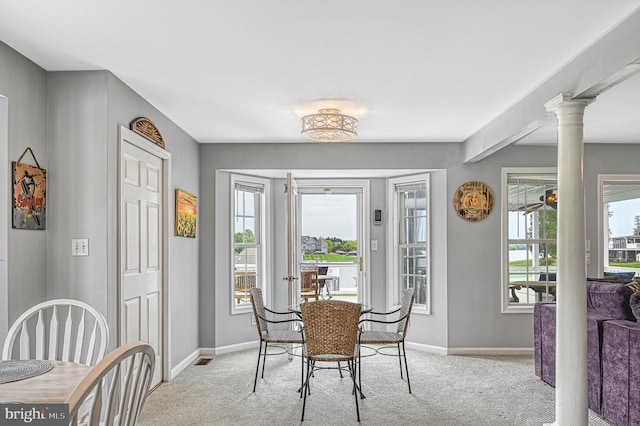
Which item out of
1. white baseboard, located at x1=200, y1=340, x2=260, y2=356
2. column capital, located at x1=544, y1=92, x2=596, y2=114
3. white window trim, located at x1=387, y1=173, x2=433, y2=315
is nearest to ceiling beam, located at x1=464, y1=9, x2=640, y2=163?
column capital, located at x1=544, y1=92, x2=596, y2=114

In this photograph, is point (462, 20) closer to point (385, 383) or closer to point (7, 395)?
point (7, 395)

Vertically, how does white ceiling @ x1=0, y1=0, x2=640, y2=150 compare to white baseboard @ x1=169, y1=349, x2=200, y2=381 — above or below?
above

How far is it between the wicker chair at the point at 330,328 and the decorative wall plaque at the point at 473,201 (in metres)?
2.68

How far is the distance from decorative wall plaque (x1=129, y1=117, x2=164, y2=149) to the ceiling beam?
116 inches

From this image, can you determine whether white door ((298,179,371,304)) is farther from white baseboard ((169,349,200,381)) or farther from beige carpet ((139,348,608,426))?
white baseboard ((169,349,200,381))

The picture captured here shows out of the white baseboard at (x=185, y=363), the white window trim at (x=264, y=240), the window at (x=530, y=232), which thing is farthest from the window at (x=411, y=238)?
the white baseboard at (x=185, y=363)

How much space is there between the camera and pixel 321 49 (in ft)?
10.2

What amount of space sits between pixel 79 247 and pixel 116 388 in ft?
7.06

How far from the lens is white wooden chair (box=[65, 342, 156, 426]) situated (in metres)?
1.36

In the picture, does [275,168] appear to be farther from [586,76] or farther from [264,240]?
[586,76]

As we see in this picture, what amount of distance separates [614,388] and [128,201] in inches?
146

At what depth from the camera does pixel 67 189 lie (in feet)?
11.4

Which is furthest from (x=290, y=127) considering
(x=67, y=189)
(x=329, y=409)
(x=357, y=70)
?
(x=329, y=409)

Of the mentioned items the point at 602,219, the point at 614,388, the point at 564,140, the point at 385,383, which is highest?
the point at 564,140
